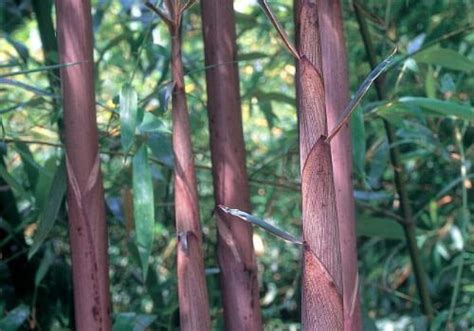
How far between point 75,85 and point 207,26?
0.12m

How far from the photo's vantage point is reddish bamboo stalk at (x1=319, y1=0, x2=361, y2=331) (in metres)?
0.67

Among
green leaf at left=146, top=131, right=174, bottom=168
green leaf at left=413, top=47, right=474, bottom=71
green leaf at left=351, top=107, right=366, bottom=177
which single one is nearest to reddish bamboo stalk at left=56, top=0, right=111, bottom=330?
green leaf at left=146, top=131, right=174, bottom=168

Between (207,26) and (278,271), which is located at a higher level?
(207,26)

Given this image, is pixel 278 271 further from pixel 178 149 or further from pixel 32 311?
pixel 178 149

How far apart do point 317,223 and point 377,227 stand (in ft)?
1.83

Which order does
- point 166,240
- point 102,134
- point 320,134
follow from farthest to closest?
point 166,240 < point 102,134 < point 320,134

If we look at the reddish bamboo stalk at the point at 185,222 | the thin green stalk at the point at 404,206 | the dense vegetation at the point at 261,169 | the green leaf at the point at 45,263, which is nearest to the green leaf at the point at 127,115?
the dense vegetation at the point at 261,169

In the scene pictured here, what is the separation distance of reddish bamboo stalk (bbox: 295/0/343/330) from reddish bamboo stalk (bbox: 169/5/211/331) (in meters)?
0.12

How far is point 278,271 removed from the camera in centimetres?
142

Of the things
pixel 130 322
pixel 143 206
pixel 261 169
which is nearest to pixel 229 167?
pixel 143 206

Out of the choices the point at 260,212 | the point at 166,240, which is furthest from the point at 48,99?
the point at 260,212

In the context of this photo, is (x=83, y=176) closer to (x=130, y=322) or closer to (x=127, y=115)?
(x=127, y=115)

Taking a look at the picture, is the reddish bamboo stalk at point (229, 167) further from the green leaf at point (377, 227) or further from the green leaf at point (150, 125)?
the green leaf at point (377, 227)

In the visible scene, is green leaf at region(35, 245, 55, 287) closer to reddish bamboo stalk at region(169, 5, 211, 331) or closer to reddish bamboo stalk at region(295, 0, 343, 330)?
reddish bamboo stalk at region(169, 5, 211, 331)
